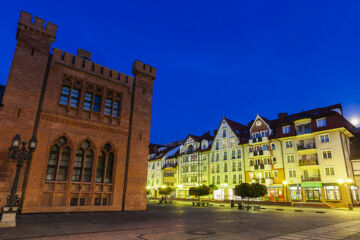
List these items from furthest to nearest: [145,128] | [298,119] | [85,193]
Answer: [298,119] < [145,128] < [85,193]

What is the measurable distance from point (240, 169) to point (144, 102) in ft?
108

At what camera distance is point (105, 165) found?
70.8 feet

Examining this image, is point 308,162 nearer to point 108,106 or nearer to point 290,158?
point 290,158

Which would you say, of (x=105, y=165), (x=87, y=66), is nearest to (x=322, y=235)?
(x=105, y=165)

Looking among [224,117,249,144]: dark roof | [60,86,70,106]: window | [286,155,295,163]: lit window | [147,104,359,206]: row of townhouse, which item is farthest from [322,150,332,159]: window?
[60,86,70,106]: window

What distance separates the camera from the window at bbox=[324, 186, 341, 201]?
3700 centimetres

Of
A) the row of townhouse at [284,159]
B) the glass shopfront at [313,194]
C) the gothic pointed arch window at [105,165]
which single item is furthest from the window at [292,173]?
the gothic pointed arch window at [105,165]

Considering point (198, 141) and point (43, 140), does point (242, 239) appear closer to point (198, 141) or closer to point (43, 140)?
point (43, 140)

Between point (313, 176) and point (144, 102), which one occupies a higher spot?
point (144, 102)

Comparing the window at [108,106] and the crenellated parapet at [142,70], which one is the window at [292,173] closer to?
the crenellated parapet at [142,70]

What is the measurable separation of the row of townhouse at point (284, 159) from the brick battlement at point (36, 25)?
131 ft

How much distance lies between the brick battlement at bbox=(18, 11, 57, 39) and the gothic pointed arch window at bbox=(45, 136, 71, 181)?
9343mm

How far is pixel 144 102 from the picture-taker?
2564 centimetres

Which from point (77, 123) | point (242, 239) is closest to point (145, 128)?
point (77, 123)
